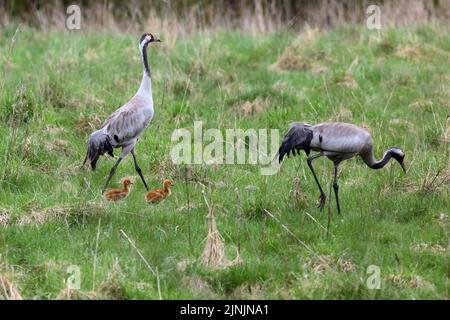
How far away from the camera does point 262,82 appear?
1130cm

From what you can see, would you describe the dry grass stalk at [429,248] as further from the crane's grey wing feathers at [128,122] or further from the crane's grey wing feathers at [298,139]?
the crane's grey wing feathers at [128,122]

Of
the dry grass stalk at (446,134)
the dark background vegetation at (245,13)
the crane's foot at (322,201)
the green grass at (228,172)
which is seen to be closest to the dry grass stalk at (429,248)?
the green grass at (228,172)

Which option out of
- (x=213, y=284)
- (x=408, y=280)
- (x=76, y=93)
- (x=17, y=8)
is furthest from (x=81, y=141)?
(x=17, y=8)

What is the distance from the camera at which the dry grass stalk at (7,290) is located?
615cm

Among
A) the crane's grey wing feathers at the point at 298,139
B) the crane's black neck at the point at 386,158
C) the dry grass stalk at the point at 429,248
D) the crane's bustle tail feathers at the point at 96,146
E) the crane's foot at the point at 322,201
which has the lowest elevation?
the dry grass stalk at the point at 429,248

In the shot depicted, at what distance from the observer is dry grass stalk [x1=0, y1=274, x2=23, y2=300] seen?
615cm

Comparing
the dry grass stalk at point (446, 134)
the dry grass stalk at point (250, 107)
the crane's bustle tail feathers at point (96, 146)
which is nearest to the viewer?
the crane's bustle tail feathers at point (96, 146)

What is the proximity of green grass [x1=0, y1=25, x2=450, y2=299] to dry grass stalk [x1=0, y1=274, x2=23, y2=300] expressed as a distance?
0.64ft

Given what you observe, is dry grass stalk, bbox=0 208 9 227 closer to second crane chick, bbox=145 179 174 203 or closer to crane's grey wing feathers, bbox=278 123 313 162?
second crane chick, bbox=145 179 174 203

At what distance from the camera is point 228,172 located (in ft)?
29.2

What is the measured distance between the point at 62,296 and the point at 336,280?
1.85 metres

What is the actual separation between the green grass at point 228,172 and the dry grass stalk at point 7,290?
0.19 m

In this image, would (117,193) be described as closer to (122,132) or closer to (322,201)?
(122,132)
